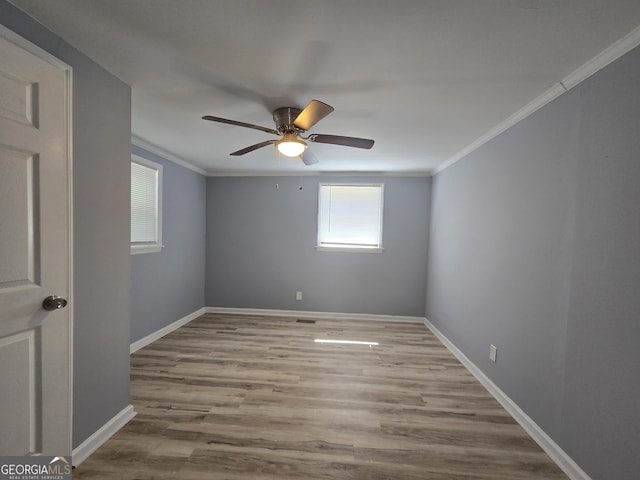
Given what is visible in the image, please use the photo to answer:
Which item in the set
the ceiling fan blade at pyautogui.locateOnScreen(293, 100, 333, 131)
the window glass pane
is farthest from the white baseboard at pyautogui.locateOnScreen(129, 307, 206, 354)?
the ceiling fan blade at pyautogui.locateOnScreen(293, 100, 333, 131)

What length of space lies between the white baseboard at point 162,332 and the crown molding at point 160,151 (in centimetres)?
205

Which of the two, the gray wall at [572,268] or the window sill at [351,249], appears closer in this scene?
the gray wall at [572,268]

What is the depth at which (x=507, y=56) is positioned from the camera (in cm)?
139

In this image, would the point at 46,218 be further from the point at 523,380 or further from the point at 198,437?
the point at 523,380

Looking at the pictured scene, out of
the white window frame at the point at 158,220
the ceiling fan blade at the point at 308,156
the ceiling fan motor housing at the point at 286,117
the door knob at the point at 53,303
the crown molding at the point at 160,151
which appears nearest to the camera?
the door knob at the point at 53,303

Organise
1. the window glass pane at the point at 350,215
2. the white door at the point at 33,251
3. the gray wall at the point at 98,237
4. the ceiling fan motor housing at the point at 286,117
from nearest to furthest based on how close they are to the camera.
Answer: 1. the white door at the point at 33,251
2. the gray wall at the point at 98,237
3. the ceiling fan motor housing at the point at 286,117
4. the window glass pane at the point at 350,215

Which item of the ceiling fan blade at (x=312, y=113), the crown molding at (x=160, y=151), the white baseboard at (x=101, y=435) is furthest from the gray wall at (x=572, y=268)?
the crown molding at (x=160, y=151)

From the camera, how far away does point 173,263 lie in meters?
3.55

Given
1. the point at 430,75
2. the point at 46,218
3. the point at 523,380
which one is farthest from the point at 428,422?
the point at 46,218

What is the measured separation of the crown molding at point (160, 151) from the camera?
2.78m

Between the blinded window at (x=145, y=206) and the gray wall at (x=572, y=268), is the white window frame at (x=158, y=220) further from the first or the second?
the gray wall at (x=572, y=268)

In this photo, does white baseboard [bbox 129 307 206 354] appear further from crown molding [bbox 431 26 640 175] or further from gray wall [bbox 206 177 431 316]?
crown molding [bbox 431 26 640 175]

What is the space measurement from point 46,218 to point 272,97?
1.45m

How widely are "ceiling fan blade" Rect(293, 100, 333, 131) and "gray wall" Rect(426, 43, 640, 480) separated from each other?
144 cm
